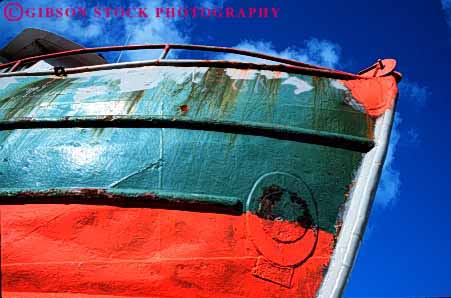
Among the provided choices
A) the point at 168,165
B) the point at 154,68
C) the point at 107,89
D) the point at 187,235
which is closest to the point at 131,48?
the point at 154,68

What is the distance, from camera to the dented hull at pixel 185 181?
235 cm

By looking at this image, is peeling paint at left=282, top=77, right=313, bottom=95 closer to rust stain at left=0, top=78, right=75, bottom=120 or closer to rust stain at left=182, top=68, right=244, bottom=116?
rust stain at left=182, top=68, right=244, bottom=116

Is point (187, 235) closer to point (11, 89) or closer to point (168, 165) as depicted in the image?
point (168, 165)

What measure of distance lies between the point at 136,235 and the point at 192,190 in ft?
1.50

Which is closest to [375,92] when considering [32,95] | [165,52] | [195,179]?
[195,179]

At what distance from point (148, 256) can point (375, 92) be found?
2.10m

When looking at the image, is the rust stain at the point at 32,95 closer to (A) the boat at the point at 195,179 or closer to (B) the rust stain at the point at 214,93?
(A) the boat at the point at 195,179

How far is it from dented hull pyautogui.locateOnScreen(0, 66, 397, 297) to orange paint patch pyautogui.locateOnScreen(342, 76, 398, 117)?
10 millimetres

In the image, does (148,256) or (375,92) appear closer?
(148,256)

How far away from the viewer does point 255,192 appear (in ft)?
8.52

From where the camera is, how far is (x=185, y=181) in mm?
2635

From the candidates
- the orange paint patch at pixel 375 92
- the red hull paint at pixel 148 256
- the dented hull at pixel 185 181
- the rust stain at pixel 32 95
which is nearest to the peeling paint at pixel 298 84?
the dented hull at pixel 185 181

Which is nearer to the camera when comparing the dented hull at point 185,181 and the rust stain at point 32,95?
the dented hull at point 185,181

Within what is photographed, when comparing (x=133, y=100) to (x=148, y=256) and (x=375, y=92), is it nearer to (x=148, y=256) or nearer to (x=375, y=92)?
(x=148, y=256)
